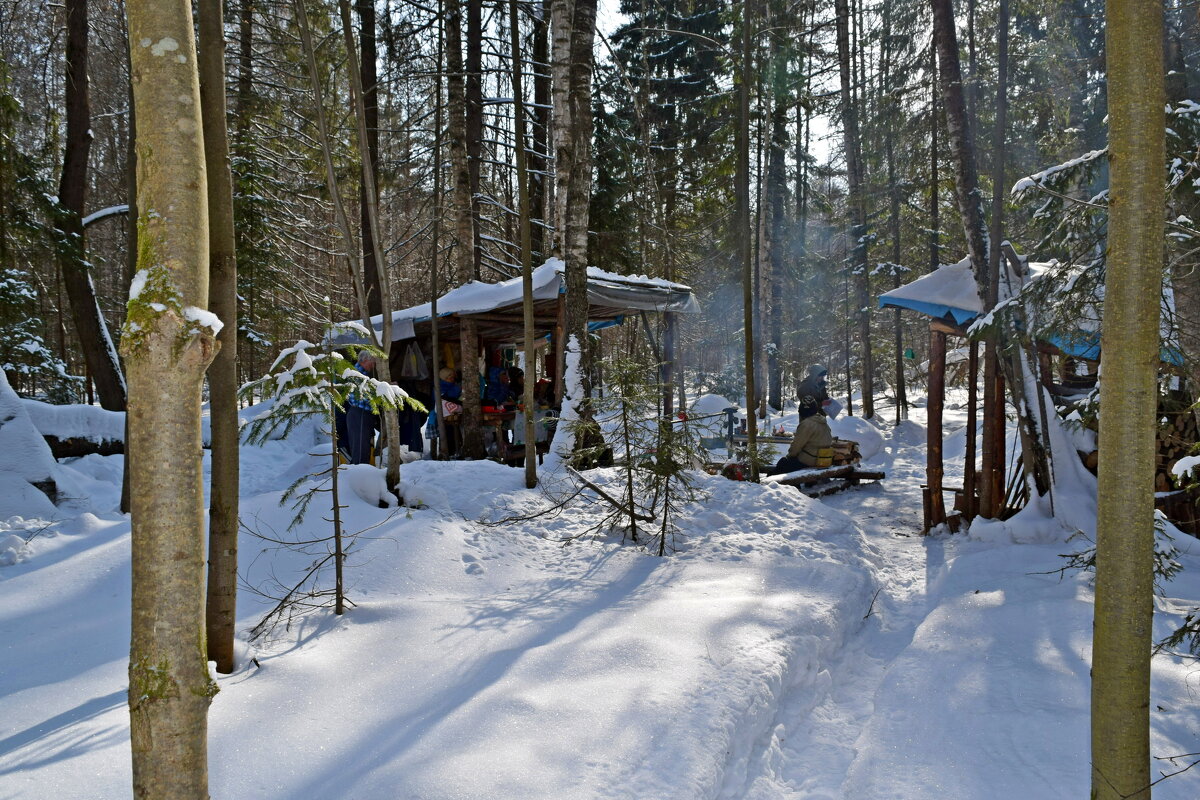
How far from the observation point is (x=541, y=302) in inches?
425

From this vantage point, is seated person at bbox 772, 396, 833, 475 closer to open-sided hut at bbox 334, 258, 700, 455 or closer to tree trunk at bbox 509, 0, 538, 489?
open-sided hut at bbox 334, 258, 700, 455

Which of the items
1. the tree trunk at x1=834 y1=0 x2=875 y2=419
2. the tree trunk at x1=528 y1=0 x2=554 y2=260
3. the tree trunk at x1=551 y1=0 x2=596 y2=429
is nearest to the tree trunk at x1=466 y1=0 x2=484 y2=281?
the tree trunk at x1=528 y1=0 x2=554 y2=260

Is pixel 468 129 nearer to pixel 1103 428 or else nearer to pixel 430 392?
pixel 430 392

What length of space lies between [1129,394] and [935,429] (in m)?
7.04

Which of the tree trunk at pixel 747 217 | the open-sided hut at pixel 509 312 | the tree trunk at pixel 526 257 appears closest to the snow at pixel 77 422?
the open-sided hut at pixel 509 312

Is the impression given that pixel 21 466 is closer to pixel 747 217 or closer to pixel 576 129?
pixel 576 129

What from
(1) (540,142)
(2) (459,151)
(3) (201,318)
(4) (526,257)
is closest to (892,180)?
(1) (540,142)

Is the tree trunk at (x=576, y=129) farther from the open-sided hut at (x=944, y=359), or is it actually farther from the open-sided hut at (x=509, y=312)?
the open-sided hut at (x=944, y=359)

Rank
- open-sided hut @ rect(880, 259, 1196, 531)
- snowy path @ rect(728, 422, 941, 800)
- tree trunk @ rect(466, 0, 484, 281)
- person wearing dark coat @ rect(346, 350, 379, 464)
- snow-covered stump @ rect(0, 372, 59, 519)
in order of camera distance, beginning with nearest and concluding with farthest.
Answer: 1. snowy path @ rect(728, 422, 941, 800)
2. snow-covered stump @ rect(0, 372, 59, 519)
3. open-sided hut @ rect(880, 259, 1196, 531)
4. person wearing dark coat @ rect(346, 350, 379, 464)
5. tree trunk @ rect(466, 0, 484, 281)

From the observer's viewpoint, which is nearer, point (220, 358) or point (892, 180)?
point (220, 358)

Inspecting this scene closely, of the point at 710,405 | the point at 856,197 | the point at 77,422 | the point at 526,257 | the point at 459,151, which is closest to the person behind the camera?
the point at 526,257

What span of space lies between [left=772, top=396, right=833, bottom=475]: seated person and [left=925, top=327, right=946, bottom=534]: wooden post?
2.32 metres

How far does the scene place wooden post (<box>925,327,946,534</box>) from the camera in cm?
802

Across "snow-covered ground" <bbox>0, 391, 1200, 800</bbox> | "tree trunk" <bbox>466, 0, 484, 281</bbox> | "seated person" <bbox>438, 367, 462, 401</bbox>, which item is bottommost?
"snow-covered ground" <bbox>0, 391, 1200, 800</bbox>
